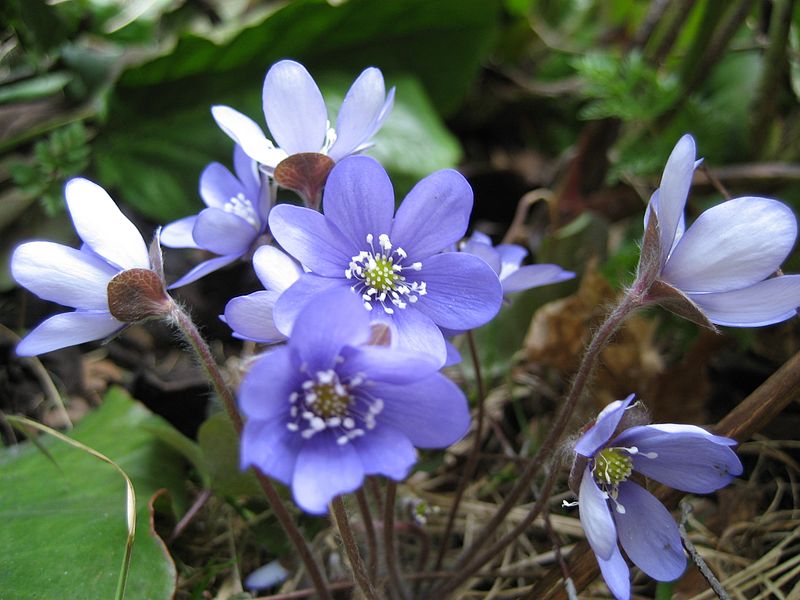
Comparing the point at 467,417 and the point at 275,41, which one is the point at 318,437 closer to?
the point at 467,417

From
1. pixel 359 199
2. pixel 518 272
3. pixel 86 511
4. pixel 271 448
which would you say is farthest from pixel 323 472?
pixel 86 511

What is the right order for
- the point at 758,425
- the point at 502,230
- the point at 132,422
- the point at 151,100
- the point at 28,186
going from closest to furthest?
1. the point at 758,425
2. the point at 132,422
3. the point at 28,186
4. the point at 151,100
5. the point at 502,230

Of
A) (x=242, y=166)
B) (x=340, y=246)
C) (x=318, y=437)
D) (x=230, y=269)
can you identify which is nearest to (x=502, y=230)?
(x=230, y=269)

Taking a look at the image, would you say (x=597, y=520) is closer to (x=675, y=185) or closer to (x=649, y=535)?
(x=649, y=535)

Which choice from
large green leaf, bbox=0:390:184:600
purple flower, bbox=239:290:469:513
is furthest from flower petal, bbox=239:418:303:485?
large green leaf, bbox=0:390:184:600

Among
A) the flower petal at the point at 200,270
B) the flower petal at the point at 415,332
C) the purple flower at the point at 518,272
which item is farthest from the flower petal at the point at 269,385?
the purple flower at the point at 518,272

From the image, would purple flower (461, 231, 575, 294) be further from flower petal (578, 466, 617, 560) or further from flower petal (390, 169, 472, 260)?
flower petal (578, 466, 617, 560)

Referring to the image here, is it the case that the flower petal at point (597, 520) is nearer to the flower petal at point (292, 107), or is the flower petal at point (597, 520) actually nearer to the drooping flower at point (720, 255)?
the drooping flower at point (720, 255)
